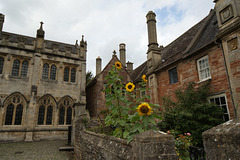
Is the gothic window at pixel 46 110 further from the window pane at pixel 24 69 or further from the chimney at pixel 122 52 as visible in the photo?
the chimney at pixel 122 52

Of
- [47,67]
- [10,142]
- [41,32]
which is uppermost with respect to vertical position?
[41,32]

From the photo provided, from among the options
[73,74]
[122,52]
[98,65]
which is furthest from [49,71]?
[122,52]

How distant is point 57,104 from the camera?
56.7 ft

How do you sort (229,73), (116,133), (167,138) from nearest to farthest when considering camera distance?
(167,138) → (116,133) → (229,73)

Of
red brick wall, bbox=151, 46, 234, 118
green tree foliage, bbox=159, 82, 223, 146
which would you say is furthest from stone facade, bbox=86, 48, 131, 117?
green tree foliage, bbox=159, 82, 223, 146

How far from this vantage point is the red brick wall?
8.91 meters

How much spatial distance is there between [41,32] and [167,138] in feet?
65.1

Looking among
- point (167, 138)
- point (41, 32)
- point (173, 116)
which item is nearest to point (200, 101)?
point (173, 116)

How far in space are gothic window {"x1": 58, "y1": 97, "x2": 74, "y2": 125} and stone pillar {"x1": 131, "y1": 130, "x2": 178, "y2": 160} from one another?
16610 millimetres

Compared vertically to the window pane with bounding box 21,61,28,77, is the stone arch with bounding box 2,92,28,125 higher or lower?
lower

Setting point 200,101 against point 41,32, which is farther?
point 41,32

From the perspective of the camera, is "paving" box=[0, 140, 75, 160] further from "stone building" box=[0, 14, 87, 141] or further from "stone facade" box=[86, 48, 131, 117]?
"stone facade" box=[86, 48, 131, 117]

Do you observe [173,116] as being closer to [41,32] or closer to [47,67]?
[47,67]

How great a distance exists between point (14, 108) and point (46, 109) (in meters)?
2.96
